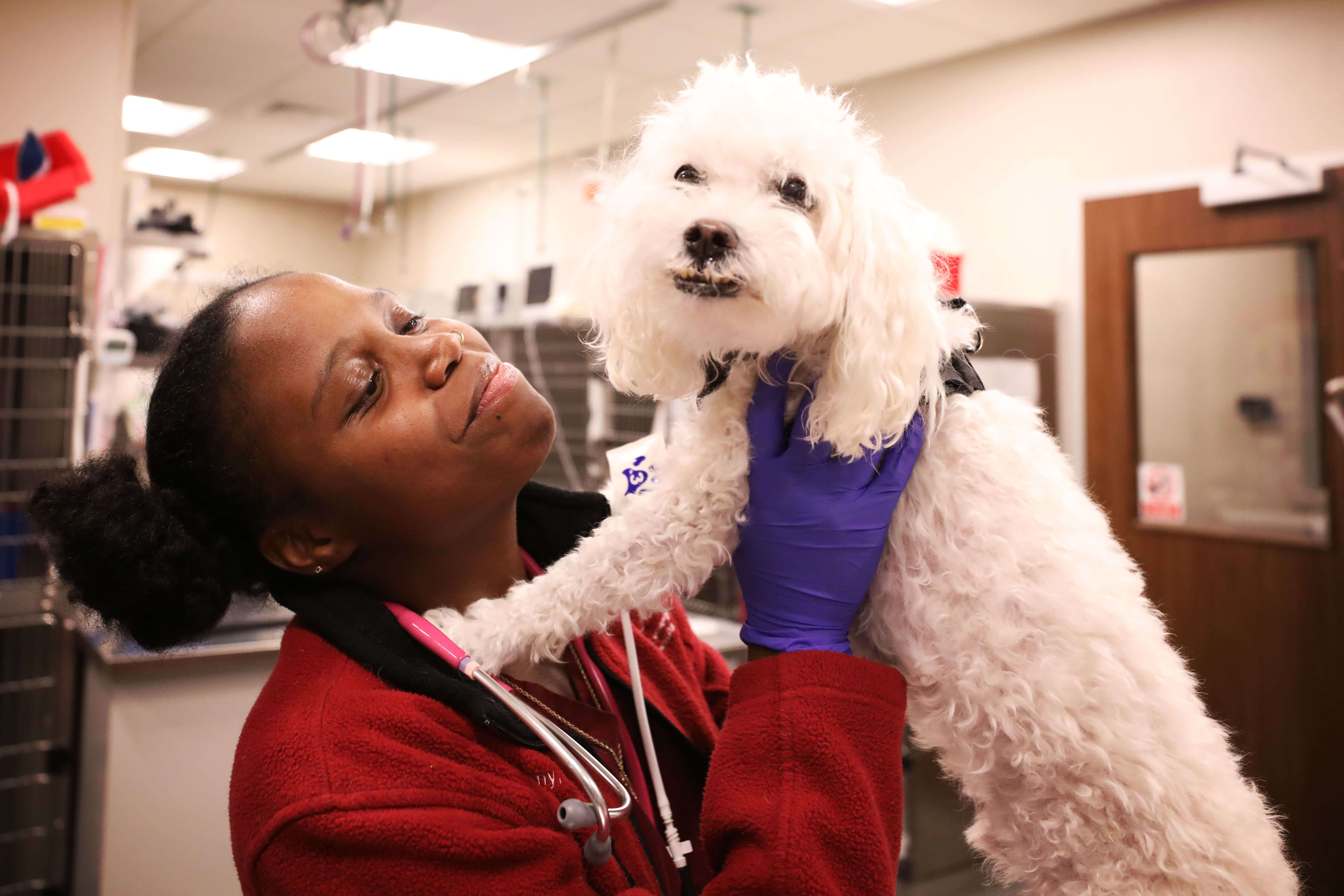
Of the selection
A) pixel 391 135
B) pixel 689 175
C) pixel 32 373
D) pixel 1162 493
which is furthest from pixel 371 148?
pixel 689 175

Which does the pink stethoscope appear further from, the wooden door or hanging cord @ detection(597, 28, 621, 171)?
hanging cord @ detection(597, 28, 621, 171)

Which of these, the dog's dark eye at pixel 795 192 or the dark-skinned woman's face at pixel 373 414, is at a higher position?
the dog's dark eye at pixel 795 192

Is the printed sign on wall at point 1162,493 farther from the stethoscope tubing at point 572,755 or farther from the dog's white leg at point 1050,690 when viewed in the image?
the stethoscope tubing at point 572,755

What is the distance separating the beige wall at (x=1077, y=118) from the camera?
11.2 feet

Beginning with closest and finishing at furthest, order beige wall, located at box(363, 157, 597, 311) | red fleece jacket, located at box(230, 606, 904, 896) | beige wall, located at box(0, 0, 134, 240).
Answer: red fleece jacket, located at box(230, 606, 904, 896), beige wall, located at box(0, 0, 134, 240), beige wall, located at box(363, 157, 597, 311)

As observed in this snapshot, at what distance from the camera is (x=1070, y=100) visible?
413 cm

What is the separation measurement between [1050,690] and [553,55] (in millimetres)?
4503

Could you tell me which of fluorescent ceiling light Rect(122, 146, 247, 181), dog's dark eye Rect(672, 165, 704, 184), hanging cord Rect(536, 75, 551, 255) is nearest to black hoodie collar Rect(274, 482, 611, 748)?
dog's dark eye Rect(672, 165, 704, 184)

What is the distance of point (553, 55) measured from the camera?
471 cm

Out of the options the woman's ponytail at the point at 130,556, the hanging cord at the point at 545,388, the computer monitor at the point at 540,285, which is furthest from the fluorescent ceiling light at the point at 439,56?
the woman's ponytail at the point at 130,556

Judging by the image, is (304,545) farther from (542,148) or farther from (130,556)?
(542,148)

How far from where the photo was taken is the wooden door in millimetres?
3105

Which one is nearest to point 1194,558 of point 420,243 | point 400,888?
point 400,888

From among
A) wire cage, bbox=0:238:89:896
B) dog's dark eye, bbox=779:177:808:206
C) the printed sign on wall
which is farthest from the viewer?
the printed sign on wall
